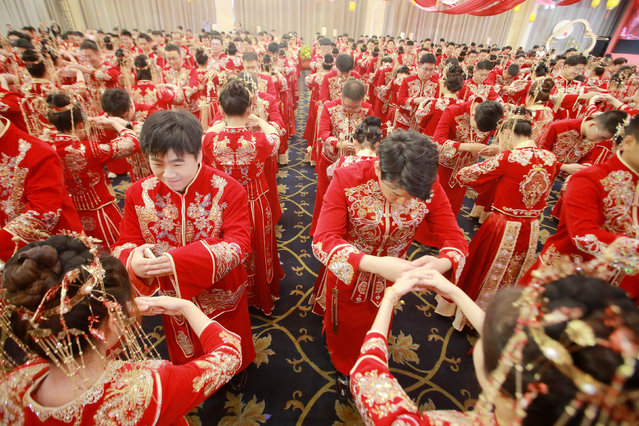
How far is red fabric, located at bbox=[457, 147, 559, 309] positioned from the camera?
1.82 metres

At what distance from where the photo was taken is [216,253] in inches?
48.3

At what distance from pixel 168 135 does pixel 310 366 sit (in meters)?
1.67

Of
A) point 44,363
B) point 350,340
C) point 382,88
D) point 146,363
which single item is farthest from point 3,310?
point 382,88

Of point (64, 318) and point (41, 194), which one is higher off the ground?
point (64, 318)

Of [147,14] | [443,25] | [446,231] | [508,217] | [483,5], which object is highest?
[483,5]

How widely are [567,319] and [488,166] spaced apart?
162 cm

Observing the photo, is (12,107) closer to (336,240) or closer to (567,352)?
(336,240)

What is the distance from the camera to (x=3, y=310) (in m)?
0.70

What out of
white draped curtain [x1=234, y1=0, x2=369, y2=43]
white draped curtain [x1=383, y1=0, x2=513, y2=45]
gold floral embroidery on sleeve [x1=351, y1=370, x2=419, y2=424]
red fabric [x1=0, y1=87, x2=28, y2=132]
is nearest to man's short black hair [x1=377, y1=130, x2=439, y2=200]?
gold floral embroidery on sleeve [x1=351, y1=370, x2=419, y2=424]

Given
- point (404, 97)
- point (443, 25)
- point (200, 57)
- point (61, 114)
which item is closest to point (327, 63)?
point (404, 97)

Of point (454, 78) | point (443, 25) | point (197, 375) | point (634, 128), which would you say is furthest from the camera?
point (443, 25)

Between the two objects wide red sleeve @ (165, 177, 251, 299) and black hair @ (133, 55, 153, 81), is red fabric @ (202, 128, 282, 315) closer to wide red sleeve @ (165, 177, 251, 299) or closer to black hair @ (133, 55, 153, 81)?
wide red sleeve @ (165, 177, 251, 299)

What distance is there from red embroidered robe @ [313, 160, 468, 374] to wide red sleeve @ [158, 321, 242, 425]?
49 cm

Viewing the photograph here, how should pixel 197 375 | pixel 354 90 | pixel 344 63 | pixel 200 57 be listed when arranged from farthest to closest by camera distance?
pixel 200 57, pixel 344 63, pixel 354 90, pixel 197 375
